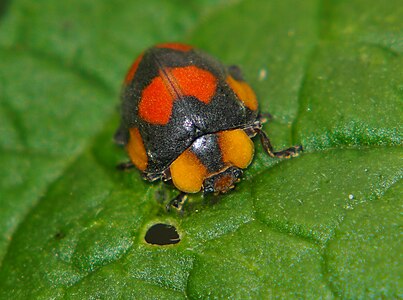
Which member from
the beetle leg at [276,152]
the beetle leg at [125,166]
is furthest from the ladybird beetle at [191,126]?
the beetle leg at [125,166]

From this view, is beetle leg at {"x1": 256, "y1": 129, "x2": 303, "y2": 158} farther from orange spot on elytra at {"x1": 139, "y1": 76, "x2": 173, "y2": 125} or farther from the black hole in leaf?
the black hole in leaf

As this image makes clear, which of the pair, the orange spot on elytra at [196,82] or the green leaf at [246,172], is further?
the orange spot on elytra at [196,82]

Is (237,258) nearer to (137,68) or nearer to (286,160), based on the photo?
(286,160)

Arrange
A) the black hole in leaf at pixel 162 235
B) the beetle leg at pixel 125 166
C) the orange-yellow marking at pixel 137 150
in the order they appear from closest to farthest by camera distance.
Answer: the black hole in leaf at pixel 162 235
the orange-yellow marking at pixel 137 150
the beetle leg at pixel 125 166

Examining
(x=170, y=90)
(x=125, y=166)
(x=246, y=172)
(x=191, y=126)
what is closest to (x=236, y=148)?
(x=246, y=172)

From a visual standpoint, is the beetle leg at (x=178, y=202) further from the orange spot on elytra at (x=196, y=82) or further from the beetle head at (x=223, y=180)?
the orange spot on elytra at (x=196, y=82)
